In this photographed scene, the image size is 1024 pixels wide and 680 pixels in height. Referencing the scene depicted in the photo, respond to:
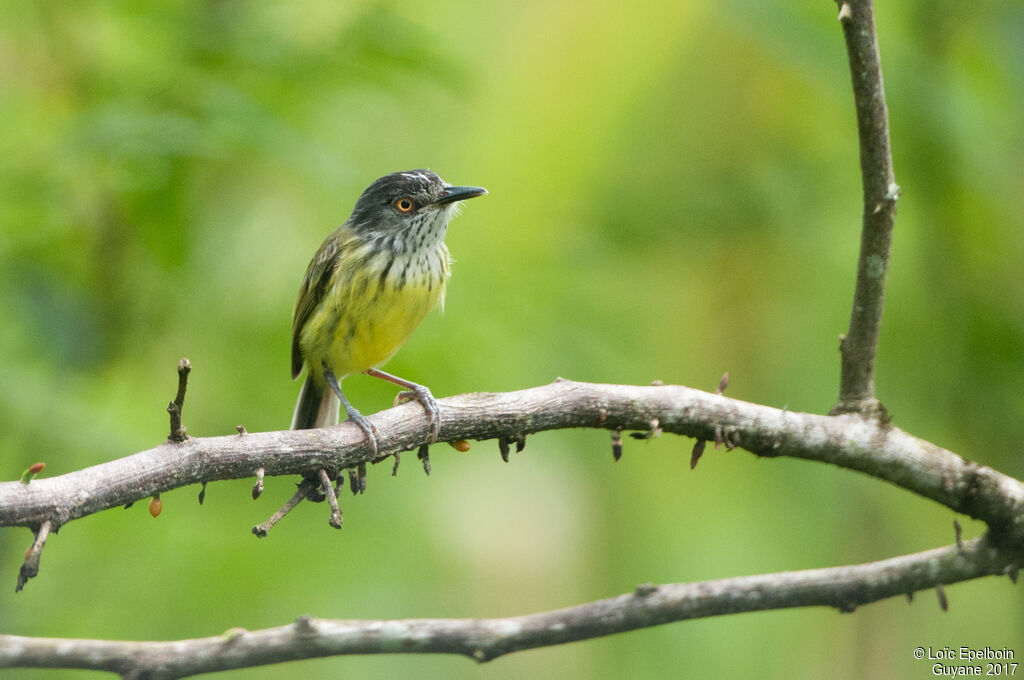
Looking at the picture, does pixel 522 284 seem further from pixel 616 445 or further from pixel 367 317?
pixel 616 445

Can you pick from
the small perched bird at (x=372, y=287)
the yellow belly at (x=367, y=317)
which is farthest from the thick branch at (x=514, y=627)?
the yellow belly at (x=367, y=317)

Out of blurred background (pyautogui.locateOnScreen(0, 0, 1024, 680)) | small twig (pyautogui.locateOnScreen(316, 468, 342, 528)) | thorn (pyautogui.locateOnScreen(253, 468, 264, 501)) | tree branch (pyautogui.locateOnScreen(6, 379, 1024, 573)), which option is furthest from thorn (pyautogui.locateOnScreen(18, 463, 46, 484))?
blurred background (pyautogui.locateOnScreen(0, 0, 1024, 680))

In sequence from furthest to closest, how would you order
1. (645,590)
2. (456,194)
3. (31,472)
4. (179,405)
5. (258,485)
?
(456,194) < (645,590) < (258,485) < (179,405) < (31,472)

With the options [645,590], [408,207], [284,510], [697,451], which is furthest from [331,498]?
[408,207]

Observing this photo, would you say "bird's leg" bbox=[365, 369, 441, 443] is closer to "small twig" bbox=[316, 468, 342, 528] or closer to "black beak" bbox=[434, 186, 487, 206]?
"small twig" bbox=[316, 468, 342, 528]

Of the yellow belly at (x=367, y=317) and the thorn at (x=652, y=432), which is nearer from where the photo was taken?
the thorn at (x=652, y=432)

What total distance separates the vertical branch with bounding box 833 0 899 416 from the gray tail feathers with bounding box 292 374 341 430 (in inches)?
107

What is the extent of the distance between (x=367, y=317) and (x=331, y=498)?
207cm

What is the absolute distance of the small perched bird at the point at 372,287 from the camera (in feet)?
15.8

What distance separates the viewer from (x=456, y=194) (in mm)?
5152

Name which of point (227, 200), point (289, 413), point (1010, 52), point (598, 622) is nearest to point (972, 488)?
point (598, 622)

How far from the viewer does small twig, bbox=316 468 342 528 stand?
2.70 meters

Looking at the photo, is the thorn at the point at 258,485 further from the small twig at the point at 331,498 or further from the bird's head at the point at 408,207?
the bird's head at the point at 408,207

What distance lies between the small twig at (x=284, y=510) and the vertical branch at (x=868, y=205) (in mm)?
1794
